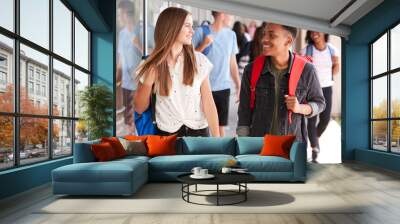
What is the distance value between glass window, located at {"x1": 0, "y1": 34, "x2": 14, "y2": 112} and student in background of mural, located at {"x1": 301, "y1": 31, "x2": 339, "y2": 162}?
20.2 ft

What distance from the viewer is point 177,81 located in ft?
27.7

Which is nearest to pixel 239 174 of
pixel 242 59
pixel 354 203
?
pixel 354 203

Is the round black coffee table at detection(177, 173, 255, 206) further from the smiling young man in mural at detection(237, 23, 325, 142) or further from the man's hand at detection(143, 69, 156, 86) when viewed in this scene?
the man's hand at detection(143, 69, 156, 86)

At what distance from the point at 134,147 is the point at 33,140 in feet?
5.36

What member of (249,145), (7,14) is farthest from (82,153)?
(249,145)

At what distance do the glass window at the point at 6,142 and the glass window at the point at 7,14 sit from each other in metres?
1.20

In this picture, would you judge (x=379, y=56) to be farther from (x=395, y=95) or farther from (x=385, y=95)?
(x=395, y=95)

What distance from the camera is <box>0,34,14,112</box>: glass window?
4895 millimetres

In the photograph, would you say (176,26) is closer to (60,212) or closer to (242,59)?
(242,59)

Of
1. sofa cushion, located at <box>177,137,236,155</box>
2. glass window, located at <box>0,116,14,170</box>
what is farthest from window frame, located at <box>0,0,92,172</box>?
sofa cushion, located at <box>177,137,236,155</box>

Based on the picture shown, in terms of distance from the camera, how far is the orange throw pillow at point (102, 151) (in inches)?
224

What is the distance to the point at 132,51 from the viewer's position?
8609 millimetres

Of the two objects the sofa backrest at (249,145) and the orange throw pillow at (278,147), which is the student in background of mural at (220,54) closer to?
the sofa backrest at (249,145)

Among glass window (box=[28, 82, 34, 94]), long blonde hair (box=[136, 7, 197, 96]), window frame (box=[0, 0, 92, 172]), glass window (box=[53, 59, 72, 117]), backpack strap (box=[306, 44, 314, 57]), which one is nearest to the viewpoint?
window frame (box=[0, 0, 92, 172])
